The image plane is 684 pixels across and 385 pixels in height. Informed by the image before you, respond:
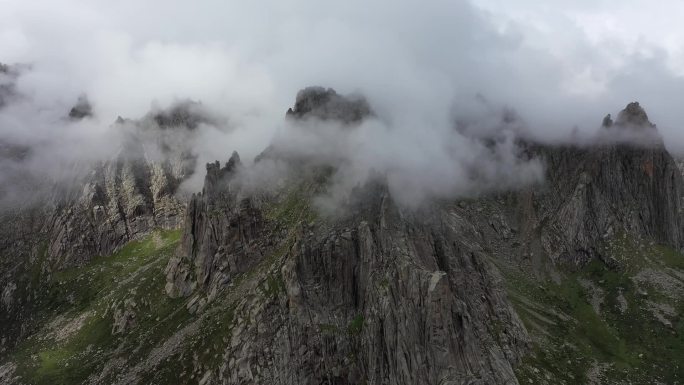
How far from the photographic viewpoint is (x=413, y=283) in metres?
144

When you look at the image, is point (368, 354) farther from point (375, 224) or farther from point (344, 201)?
point (344, 201)

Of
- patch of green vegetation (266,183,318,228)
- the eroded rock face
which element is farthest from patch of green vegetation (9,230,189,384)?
patch of green vegetation (266,183,318,228)

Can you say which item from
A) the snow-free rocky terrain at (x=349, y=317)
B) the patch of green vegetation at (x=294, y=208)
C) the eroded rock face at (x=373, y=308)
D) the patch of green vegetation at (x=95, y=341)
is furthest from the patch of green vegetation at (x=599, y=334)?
the patch of green vegetation at (x=95, y=341)

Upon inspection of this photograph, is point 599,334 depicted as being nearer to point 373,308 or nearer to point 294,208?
point 373,308

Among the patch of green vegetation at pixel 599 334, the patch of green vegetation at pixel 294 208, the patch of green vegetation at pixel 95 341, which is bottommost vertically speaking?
the patch of green vegetation at pixel 95 341

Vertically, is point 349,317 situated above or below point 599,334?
above

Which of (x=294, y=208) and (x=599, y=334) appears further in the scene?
(x=294, y=208)

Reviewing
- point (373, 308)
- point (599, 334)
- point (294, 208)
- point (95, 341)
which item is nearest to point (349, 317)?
point (373, 308)

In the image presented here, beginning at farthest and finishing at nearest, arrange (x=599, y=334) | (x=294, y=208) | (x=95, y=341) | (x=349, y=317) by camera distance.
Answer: (x=294, y=208)
(x=95, y=341)
(x=599, y=334)
(x=349, y=317)

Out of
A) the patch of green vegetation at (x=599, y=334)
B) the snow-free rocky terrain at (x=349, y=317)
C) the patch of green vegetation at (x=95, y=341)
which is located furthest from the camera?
the patch of green vegetation at (x=95, y=341)

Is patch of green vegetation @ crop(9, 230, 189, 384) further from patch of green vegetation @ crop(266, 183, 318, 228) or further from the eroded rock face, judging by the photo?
patch of green vegetation @ crop(266, 183, 318, 228)

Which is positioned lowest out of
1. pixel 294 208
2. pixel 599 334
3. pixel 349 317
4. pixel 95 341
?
pixel 95 341

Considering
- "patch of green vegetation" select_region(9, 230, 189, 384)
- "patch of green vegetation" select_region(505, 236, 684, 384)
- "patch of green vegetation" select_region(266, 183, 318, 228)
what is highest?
"patch of green vegetation" select_region(266, 183, 318, 228)

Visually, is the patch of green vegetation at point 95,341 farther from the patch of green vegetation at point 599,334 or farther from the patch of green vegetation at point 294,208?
the patch of green vegetation at point 599,334
